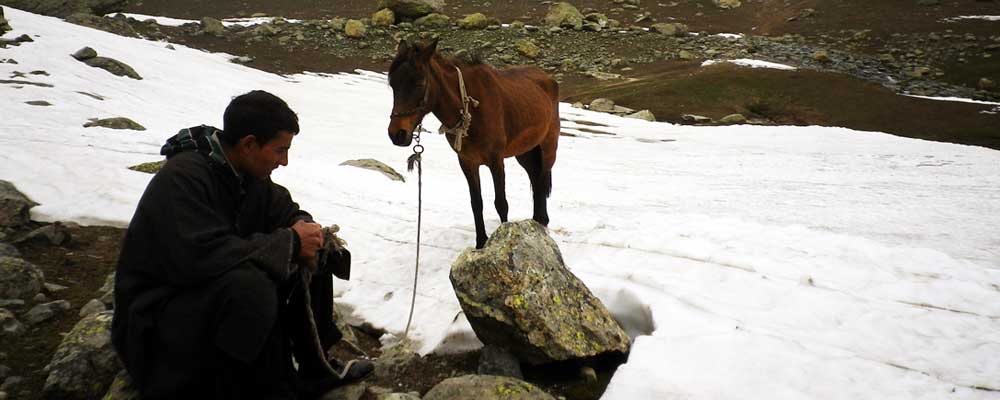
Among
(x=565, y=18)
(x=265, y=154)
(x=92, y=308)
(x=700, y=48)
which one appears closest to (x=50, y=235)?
(x=92, y=308)

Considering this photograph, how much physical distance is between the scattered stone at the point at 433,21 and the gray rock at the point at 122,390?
46.9m

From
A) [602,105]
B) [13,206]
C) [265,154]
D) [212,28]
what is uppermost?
[265,154]

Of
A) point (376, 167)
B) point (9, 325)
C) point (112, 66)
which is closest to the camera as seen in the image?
point (9, 325)

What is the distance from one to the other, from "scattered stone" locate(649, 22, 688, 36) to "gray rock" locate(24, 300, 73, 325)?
48.7 m

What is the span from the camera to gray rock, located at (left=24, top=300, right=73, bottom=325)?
15.0 ft

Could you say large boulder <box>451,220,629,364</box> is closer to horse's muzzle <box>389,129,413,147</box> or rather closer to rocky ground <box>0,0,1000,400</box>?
horse's muzzle <box>389,129,413,147</box>

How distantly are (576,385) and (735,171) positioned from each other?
12.2 m

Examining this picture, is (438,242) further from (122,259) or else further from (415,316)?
(122,259)

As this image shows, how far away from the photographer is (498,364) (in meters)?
4.25

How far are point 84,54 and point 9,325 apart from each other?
63.2 feet

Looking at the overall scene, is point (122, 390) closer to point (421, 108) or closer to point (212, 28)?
point (421, 108)

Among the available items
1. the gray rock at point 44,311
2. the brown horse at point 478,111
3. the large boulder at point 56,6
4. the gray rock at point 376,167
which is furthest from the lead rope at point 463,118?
the large boulder at point 56,6

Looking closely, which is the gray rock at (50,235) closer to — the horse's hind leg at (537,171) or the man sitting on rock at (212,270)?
the man sitting on rock at (212,270)

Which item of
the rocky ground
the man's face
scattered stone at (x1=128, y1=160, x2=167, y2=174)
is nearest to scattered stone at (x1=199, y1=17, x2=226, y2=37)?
the rocky ground
